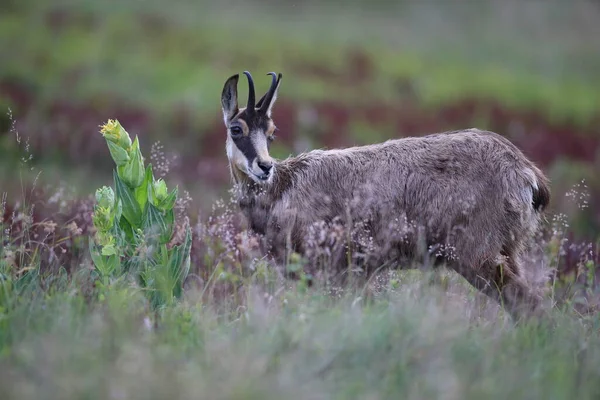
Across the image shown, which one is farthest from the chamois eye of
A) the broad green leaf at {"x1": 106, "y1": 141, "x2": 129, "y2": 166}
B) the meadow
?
the broad green leaf at {"x1": 106, "y1": 141, "x2": 129, "y2": 166}

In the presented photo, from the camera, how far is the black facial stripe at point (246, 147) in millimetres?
7637

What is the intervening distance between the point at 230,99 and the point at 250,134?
50 cm

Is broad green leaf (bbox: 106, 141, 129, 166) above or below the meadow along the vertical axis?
above

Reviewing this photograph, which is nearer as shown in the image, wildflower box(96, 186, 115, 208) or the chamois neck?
wildflower box(96, 186, 115, 208)

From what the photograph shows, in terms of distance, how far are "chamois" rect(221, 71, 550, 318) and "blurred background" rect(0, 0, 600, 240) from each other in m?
3.18

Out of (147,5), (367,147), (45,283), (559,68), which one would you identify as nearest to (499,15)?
(559,68)

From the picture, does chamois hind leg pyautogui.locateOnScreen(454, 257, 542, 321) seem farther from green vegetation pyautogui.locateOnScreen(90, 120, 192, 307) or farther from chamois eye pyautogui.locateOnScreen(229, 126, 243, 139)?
green vegetation pyautogui.locateOnScreen(90, 120, 192, 307)

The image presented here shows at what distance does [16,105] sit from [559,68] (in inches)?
747

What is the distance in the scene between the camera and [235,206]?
7867 mm

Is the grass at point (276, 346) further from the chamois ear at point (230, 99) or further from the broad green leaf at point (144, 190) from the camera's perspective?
the chamois ear at point (230, 99)

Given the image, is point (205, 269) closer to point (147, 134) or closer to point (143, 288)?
point (143, 288)

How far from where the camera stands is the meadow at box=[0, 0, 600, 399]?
4.73 meters

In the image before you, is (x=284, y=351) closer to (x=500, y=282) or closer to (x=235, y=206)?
(x=500, y=282)

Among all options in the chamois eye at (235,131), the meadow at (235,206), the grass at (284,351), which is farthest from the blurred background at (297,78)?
the grass at (284,351)
